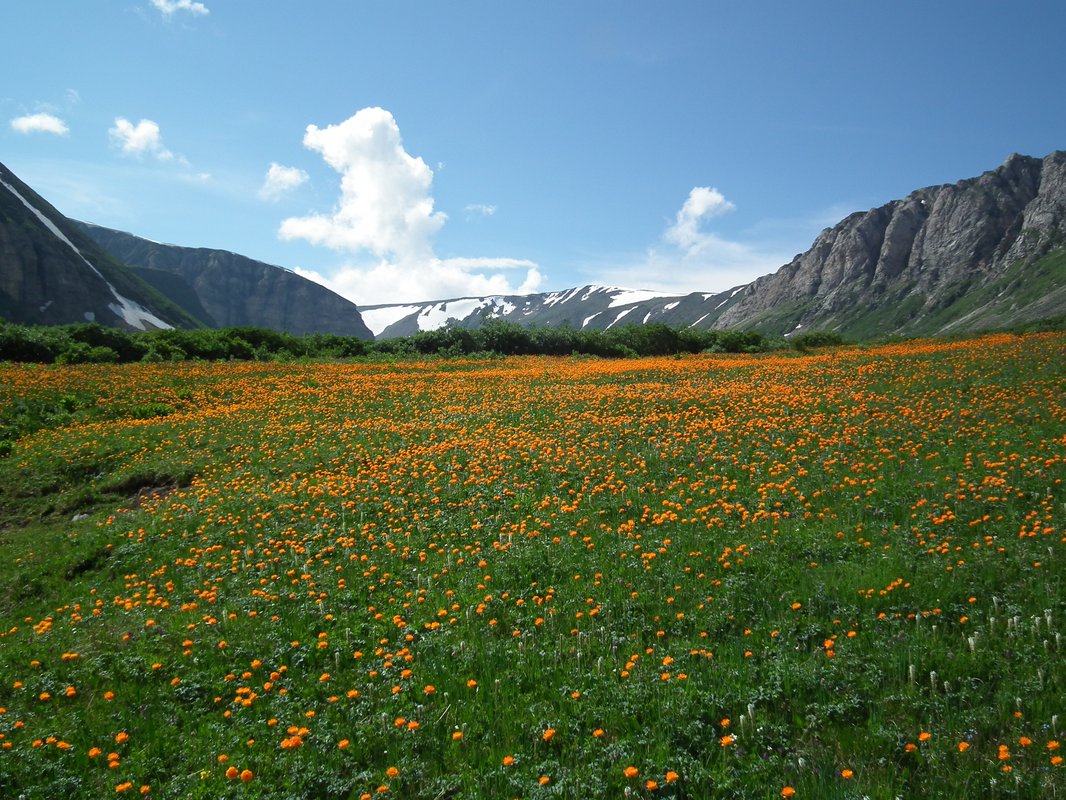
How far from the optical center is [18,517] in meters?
12.4

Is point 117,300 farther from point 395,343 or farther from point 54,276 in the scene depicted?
point 395,343

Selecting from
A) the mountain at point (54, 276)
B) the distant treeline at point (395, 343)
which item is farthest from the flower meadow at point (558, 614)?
the mountain at point (54, 276)

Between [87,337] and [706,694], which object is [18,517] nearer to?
[706,694]

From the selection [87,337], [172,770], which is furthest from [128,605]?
[87,337]

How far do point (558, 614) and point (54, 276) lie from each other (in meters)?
146

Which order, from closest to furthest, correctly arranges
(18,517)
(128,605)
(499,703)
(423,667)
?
1. (499,703)
2. (423,667)
3. (128,605)
4. (18,517)

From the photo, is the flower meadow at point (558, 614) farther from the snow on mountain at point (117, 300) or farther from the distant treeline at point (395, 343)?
the snow on mountain at point (117, 300)

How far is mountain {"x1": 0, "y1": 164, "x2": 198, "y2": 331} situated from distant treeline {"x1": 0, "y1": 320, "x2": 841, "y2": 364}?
285 feet

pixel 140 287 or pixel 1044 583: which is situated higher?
pixel 140 287

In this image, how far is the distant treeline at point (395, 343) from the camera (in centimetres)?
3500

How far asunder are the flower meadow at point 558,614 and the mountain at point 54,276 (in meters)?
121

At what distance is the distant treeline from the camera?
35000 mm

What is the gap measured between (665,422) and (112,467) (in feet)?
48.0

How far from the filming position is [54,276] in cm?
11388
